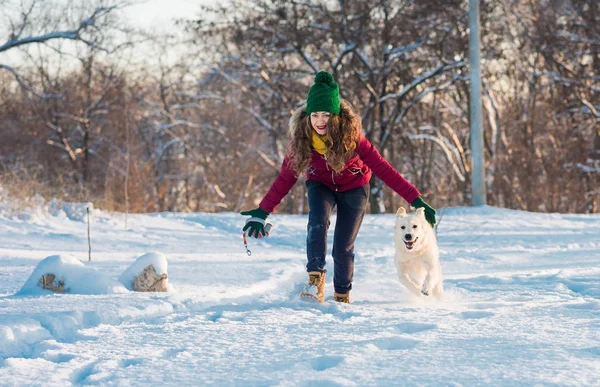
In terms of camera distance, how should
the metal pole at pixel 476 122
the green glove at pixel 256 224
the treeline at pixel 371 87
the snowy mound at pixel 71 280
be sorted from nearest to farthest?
1. the snowy mound at pixel 71 280
2. the green glove at pixel 256 224
3. the metal pole at pixel 476 122
4. the treeline at pixel 371 87

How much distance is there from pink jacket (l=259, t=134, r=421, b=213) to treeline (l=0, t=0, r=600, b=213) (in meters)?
8.47

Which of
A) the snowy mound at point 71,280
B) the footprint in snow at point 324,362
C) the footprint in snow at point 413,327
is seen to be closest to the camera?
the footprint in snow at point 324,362

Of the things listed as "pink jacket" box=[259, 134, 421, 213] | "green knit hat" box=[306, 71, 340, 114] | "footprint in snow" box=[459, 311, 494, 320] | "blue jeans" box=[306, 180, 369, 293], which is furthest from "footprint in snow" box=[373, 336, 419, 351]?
"green knit hat" box=[306, 71, 340, 114]

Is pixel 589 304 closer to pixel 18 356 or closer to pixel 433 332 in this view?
pixel 433 332

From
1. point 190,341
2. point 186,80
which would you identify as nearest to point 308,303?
point 190,341

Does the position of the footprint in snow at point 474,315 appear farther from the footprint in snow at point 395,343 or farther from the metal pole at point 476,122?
the metal pole at point 476,122

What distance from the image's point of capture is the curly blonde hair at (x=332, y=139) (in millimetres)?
4621

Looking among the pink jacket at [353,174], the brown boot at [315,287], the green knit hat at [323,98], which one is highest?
the green knit hat at [323,98]

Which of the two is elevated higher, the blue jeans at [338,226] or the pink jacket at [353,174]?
the pink jacket at [353,174]

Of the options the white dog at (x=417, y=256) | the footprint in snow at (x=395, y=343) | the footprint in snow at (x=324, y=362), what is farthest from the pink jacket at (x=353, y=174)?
the footprint in snow at (x=324, y=362)

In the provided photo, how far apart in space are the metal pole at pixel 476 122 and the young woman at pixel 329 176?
9419 millimetres

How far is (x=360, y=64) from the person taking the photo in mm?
19500

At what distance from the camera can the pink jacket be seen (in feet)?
15.7

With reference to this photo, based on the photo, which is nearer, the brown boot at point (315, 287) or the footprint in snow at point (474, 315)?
the footprint in snow at point (474, 315)
